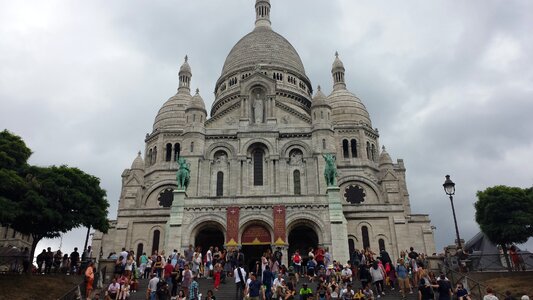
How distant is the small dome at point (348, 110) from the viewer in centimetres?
5109

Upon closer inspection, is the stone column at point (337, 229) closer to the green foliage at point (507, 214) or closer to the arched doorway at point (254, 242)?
the arched doorway at point (254, 242)

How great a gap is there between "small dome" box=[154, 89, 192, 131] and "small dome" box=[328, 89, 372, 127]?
16661 mm

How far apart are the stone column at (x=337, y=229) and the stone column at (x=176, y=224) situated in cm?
1082

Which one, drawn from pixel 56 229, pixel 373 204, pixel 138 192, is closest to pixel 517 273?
Answer: pixel 373 204

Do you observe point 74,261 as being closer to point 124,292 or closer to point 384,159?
point 124,292

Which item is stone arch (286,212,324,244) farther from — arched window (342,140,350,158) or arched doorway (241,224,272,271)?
arched window (342,140,350,158)

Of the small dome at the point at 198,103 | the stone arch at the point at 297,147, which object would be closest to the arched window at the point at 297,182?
the stone arch at the point at 297,147

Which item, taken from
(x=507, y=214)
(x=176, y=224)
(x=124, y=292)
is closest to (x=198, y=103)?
(x=176, y=224)

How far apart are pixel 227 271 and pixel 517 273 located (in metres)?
14.7

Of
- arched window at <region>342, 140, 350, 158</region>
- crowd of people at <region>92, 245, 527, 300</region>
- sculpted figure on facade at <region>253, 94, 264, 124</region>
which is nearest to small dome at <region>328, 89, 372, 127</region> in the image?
arched window at <region>342, 140, 350, 158</region>

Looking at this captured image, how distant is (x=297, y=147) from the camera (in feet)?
131

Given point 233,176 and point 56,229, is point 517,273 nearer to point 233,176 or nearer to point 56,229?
point 233,176

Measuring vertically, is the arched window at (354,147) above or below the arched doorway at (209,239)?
above

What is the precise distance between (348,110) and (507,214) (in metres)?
25.7
